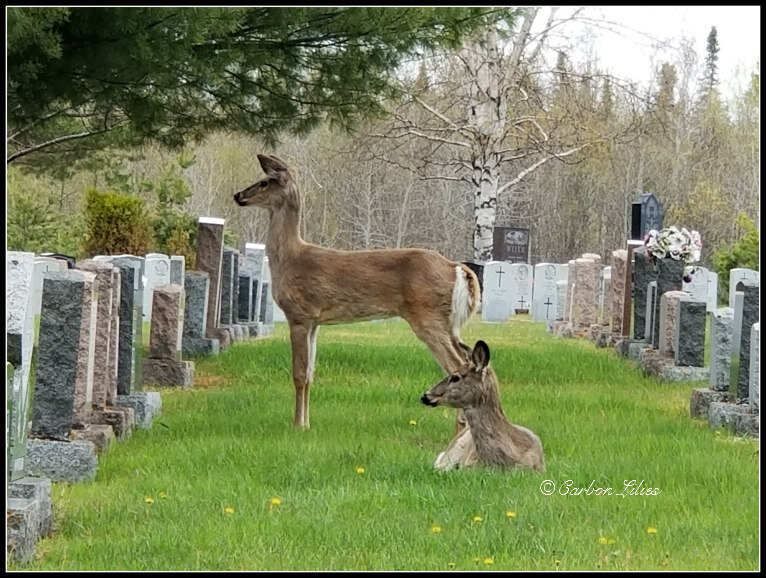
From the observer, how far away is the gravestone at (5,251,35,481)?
17.4ft

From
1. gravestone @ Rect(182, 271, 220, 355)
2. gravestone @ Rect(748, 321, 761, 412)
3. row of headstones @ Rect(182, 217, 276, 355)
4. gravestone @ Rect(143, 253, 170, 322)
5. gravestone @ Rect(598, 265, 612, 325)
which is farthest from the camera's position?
gravestone @ Rect(598, 265, 612, 325)

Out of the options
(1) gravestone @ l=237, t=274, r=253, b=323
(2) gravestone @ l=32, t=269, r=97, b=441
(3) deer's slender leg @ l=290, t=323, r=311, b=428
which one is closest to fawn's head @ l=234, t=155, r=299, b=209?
(3) deer's slender leg @ l=290, t=323, r=311, b=428

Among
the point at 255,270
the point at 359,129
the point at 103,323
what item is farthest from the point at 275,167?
the point at 359,129

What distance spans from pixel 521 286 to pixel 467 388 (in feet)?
61.9

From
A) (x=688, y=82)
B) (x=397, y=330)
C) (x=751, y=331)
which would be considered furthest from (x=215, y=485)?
(x=688, y=82)

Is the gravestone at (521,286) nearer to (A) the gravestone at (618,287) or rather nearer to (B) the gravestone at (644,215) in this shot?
(B) the gravestone at (644,215)

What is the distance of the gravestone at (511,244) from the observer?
29125mm

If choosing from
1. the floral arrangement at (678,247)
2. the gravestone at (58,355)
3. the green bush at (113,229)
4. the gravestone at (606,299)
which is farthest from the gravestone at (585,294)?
the gravestone at (58,355)

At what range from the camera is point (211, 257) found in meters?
14.9

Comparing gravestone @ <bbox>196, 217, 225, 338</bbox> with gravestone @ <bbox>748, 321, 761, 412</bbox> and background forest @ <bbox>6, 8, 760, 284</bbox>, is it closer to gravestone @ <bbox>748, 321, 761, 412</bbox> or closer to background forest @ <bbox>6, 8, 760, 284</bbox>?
background forest @ <bbox>6, 8, 760, 284</bbox>

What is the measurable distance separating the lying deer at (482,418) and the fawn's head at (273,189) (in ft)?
10.9

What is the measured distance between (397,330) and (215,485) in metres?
13.8

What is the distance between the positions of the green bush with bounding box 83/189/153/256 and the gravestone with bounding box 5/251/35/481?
16913mm

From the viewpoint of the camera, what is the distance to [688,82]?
121 ft
